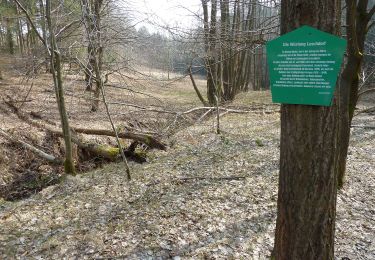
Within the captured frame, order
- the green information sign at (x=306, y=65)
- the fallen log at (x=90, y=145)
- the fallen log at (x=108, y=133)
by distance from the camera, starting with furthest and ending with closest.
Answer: the fallen log at (x=108, y=133), the fallen log at (x=90, y=145), the green information sign at (x=306, y=65)

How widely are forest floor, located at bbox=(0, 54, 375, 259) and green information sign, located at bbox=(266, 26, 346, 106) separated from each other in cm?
201

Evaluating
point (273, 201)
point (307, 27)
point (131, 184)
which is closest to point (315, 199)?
point (307, 27)

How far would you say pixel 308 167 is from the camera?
7.18 feet

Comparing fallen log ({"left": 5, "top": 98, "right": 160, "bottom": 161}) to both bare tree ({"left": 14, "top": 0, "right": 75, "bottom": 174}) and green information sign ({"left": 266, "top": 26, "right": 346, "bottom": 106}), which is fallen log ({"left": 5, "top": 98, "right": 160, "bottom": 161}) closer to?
bare tree ({"left": 14, "top": 0, "right": 75, "bottom": 174})

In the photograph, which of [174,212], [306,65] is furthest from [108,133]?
[306,65]

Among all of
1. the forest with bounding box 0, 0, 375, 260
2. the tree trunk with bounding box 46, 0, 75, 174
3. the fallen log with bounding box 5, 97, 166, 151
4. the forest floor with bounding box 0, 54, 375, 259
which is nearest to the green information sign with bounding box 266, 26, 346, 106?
the forest with bounding box 0, 0, 375, 260

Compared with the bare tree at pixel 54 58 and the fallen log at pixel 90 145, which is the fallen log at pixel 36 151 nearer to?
the fallen log at pixel 90 145

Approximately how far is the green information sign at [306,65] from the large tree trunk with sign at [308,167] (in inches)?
3.0

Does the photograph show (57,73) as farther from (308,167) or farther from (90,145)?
(308,167)

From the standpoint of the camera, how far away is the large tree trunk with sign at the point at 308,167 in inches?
80.0

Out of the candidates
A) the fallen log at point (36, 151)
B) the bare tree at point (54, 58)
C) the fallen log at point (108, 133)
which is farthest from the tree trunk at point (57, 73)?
the fallen log at point (108, 133)

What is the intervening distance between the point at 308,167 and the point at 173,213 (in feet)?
7.82

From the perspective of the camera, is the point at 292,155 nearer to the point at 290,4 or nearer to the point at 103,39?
the point at 290,4

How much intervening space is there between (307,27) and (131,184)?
3955 millimetres
